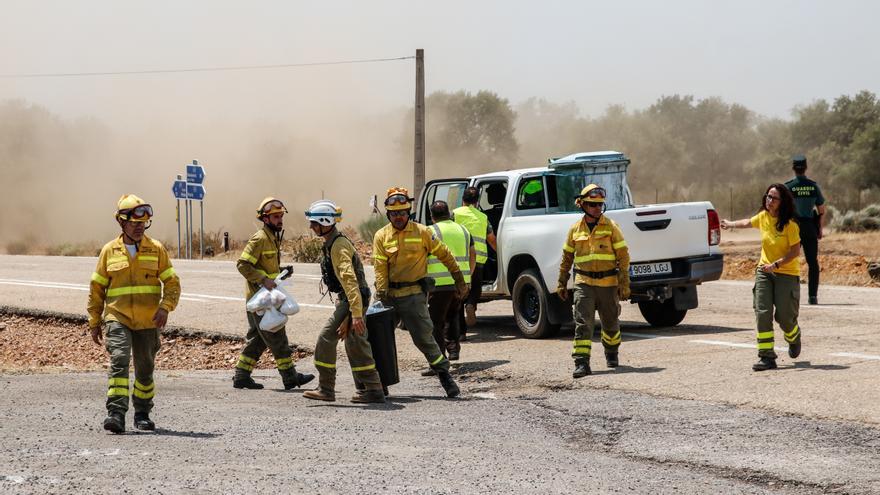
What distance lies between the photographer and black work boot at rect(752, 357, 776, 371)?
10.8m

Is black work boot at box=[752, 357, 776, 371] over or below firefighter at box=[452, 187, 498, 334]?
below

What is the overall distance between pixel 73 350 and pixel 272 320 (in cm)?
749

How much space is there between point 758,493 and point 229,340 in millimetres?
10474

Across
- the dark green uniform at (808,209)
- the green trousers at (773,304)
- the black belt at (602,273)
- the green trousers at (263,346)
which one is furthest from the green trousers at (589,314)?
the dark green uniform at (808,209)

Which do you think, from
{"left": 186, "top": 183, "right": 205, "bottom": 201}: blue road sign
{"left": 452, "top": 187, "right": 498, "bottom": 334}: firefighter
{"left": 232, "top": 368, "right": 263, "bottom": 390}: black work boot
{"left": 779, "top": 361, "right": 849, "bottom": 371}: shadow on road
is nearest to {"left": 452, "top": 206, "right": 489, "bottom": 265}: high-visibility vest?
{"left": 452, "top": 187, "right": 498, "bottom": 334}: firefighter

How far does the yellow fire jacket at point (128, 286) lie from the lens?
8.75 metres

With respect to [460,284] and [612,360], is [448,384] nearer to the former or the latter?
[460,284]

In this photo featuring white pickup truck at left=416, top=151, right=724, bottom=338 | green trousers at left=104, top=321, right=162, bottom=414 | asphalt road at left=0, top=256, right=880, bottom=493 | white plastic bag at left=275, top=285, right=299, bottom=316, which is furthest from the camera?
white pickup truck at left=416, top=151, right=724, bottom=338

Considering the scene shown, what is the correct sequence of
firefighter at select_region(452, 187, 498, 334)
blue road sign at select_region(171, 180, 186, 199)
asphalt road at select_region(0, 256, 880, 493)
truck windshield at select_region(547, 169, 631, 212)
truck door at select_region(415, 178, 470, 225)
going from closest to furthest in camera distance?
asphalt road at select_region(0, 256, 880, 493), firefighter at select_region(452, 187, 498, 334), truck windshield at select_region(547, 169, 631, 212), truck door at select_region(415, 178, 470, 225), blue road sign at select_region(171, 180, 186, 199)

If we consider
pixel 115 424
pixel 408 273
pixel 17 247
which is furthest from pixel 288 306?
pixel 17 247

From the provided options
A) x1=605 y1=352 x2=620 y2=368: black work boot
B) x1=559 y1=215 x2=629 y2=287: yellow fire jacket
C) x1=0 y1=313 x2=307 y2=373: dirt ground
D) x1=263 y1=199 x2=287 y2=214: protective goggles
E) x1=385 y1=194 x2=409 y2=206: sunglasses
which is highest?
x1=385 y1=194 x2=409 y2=206: sunglasses

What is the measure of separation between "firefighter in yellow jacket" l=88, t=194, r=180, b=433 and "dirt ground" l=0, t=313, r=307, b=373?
177 inches

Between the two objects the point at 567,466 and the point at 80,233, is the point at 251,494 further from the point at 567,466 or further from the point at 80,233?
the point at 80,233

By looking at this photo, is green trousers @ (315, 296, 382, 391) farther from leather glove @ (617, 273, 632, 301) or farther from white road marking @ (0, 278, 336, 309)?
white road marking @ (0, 278, 336, 309)
